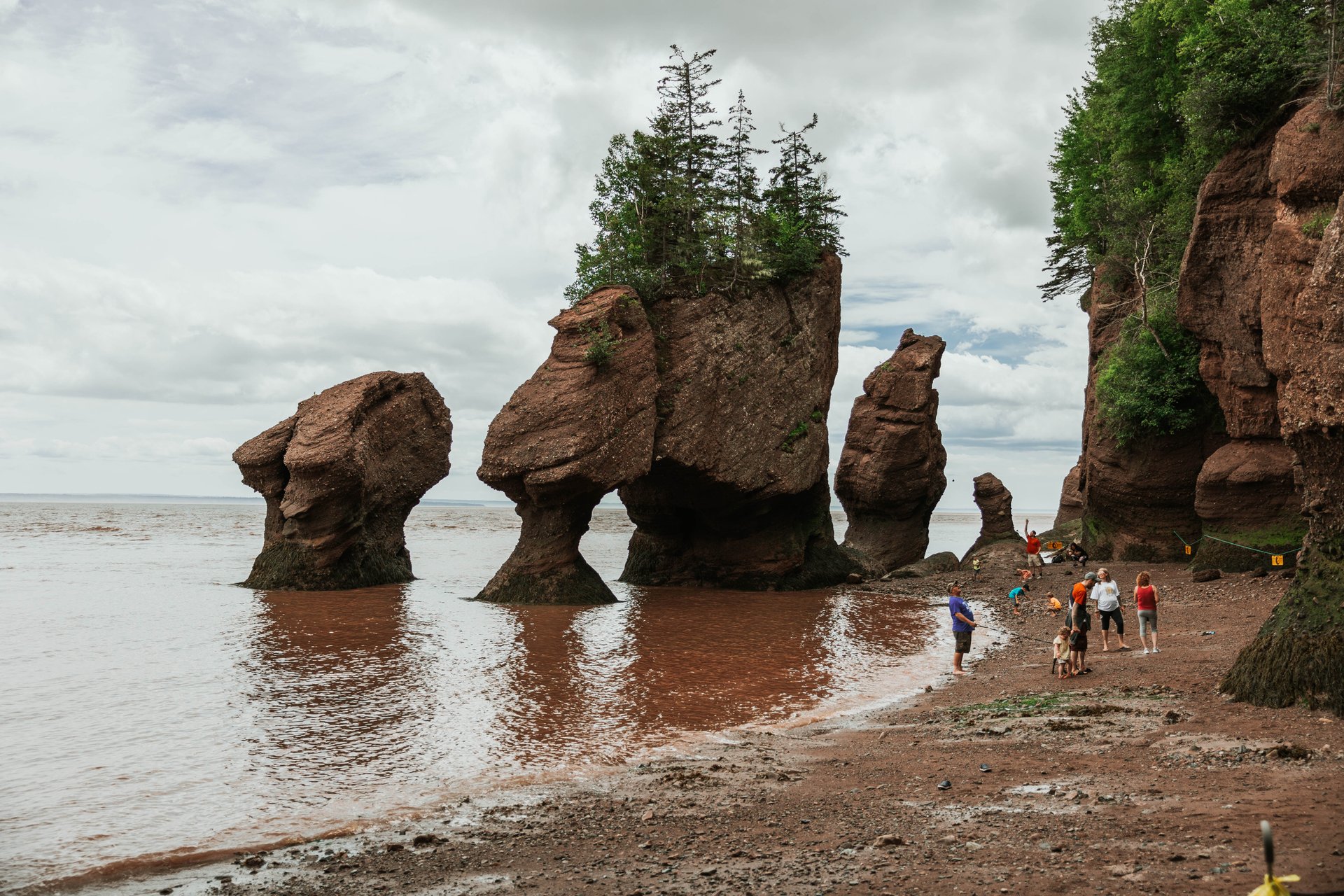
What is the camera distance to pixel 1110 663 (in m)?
17.4

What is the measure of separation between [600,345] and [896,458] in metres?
23.4

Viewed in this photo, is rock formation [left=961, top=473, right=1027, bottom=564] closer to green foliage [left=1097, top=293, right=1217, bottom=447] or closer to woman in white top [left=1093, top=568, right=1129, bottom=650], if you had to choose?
green foliage [left=1097, top=293, right=1217, bottom=447]

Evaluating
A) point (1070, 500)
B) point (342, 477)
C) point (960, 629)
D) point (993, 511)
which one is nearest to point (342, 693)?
point (960, 629)

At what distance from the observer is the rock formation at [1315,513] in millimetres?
11578

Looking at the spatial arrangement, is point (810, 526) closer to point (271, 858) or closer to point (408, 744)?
point (408, 744)

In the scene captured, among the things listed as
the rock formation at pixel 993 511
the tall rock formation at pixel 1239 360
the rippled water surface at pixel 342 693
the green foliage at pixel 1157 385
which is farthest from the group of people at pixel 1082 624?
the rock formation at pixel 993 511

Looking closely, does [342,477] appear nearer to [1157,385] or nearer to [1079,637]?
[1079,637]

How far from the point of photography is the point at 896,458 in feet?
160

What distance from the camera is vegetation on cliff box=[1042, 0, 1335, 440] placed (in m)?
25.0

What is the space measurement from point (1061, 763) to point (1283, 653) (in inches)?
152

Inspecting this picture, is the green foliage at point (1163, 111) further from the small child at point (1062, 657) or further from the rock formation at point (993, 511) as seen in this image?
the small child at point (1062, 657)

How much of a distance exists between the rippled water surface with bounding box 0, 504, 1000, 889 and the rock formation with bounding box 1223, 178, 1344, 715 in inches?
263

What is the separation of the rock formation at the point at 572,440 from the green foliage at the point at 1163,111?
1862 centimetres

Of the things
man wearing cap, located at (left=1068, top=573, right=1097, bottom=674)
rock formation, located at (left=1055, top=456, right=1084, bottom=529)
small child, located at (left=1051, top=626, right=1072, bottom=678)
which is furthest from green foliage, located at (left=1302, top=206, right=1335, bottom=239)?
rock formation, located at (left=1055, top=456, right=1084, bottom=529)
